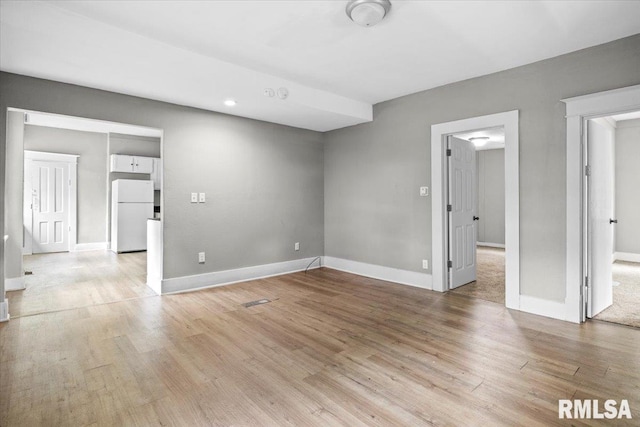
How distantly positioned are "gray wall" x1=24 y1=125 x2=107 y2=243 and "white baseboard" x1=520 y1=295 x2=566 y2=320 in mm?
8656

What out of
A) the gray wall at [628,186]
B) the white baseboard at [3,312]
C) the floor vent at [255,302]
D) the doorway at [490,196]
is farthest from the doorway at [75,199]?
the gray wall at [628,186]

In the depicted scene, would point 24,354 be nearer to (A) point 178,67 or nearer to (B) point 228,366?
(B) point 228,366

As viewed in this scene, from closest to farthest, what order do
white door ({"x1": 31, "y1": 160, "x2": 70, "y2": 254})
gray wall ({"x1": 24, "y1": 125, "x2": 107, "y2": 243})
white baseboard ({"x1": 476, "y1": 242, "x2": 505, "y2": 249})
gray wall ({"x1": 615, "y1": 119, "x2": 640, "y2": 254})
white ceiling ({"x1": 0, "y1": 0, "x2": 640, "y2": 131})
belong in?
white ceiling ({"x1": 0, "y1": 0, "x2": 640, "y2": 131}), gray wall ({"x1": 615, "y1": 119, "x2": 640, "y2": 254}), white door ({"x1": 31, "y1": 160, "x2": 70, "y2": 254}), gray wall ({"x1": 24, "y1": 125, "x2": 107, "y2": 243}), white baseboard ({"x1": 476, "y1": 242, "x2": 505, "y2": 249})

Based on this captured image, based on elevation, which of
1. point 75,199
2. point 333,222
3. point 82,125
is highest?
point 82,125

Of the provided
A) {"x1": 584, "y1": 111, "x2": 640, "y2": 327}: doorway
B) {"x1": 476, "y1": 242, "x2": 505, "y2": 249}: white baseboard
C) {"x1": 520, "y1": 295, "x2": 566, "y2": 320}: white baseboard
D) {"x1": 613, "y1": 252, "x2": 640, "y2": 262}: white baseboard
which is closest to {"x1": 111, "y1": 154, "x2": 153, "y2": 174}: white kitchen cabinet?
{"x1": 520, "y1": 295, "x2": 566, "y2": 320}: white baseboard

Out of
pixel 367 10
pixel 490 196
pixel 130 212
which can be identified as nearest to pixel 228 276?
pixel 367 10

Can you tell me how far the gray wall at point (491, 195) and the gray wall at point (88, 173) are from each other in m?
9.50

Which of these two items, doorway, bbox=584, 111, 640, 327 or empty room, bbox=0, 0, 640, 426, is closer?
empty room, bbox=0, 0, 640, 426

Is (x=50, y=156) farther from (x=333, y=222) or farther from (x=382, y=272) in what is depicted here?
(x=382, y=272)

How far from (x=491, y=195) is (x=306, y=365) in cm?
772

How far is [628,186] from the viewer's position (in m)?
6.16

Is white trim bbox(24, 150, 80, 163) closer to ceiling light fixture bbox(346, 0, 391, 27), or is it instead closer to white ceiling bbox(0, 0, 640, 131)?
white ceiling bbox(0, 0, 640, 131)

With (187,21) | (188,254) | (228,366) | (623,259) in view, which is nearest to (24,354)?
(228,366)

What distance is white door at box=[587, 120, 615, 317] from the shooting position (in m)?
3.24
